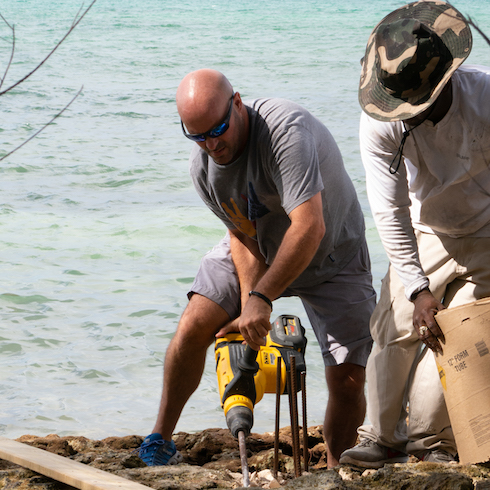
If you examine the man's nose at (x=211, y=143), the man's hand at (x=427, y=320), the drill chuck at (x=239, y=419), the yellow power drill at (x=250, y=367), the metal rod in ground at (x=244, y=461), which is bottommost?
the metal rod in ground at (x=244, y=461)

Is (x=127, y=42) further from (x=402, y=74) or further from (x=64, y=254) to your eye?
(x=402, y=74)

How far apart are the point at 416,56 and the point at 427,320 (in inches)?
37.5

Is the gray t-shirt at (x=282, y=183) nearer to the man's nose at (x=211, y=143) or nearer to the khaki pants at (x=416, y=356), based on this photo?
the man's nose at (x=211, y=143)

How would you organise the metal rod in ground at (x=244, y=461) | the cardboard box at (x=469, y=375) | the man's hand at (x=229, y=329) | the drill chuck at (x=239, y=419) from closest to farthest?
the cardboard box at (x=469, y=375) < the metal rod in ground at (x=244, y=461) < the drill chuck at (x=239, y=419) < the man's hand at (x=229, y=329)

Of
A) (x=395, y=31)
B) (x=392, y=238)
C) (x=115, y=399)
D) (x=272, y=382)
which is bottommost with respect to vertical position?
(x=115, y=399)

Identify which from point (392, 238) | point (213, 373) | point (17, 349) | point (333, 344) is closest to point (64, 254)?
point (17, 349)

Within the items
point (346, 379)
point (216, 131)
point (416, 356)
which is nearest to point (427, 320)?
point (416, 356)

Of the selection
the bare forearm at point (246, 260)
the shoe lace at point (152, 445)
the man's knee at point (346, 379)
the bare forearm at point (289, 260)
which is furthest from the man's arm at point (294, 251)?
the shoe lace at point (152, 445)

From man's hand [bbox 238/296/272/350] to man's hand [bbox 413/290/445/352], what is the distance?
572 millimetres

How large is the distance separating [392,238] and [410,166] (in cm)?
30

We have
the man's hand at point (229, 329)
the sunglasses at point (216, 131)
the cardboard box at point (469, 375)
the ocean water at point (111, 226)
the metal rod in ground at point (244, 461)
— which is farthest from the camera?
the ocean water at point (111, 226)

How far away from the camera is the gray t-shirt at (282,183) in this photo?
299 centimetres

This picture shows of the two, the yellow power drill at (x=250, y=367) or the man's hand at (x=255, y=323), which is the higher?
the man's hand at (x=255, y=323)

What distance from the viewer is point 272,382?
305cm
